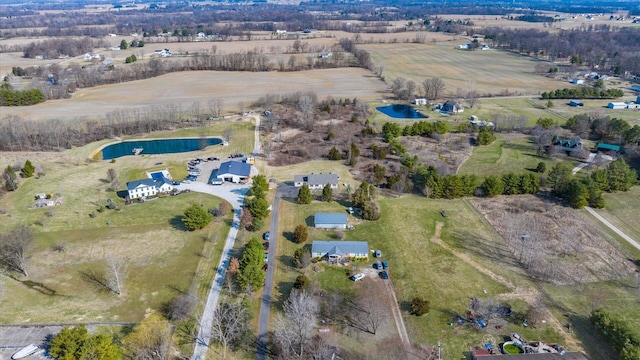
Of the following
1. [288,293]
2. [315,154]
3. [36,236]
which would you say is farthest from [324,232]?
[36,236]

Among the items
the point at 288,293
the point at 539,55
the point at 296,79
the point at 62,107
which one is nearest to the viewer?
the point at 288,293

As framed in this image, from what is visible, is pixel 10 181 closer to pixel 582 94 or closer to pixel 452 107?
pixel 452 107

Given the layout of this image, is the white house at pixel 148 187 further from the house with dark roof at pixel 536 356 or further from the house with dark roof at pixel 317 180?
the house with dark roof at pixel 536 356

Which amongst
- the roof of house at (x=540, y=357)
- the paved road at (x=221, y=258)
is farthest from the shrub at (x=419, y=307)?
the paved road at (x=221, y=258)

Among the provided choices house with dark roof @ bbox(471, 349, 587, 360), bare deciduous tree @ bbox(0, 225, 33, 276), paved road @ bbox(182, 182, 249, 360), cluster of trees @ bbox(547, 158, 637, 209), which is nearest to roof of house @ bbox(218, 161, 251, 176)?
paved road @ bbox(182, 182, 249, 360)

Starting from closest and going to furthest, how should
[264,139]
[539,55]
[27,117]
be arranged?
[264,139]
[27,117]
[539,55]

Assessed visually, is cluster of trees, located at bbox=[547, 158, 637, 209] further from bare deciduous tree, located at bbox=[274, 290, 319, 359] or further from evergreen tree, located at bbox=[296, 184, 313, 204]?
bare deciduous tree, located at bbox=[274, 290, 319, 359]

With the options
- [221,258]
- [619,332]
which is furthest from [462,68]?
[221,258]

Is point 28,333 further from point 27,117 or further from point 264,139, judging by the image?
point 27,117
